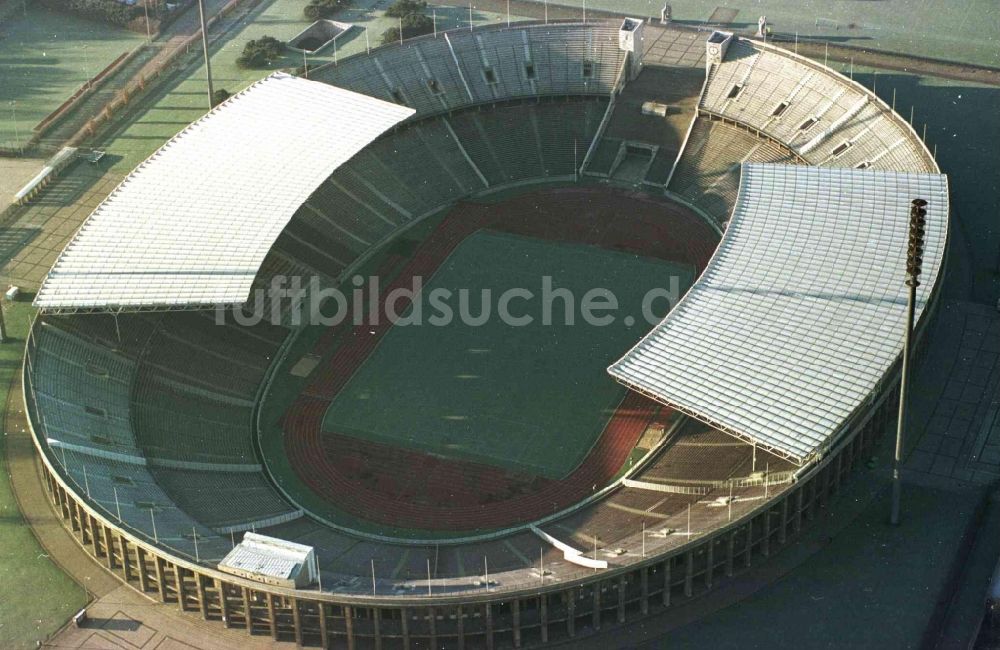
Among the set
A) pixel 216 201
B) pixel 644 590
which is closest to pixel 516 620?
pixel 644 590

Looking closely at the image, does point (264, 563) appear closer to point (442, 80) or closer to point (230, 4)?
point (442, 80)

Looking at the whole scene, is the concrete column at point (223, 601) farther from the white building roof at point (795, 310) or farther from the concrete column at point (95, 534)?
the white building roof at point (795, 310)

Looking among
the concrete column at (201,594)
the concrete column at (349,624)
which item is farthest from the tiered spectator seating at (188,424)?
the concrete column at (349,624)

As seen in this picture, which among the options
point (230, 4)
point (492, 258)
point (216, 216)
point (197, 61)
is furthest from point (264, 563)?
point (230, 4)

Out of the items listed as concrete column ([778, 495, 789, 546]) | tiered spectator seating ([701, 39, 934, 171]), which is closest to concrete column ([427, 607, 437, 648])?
concrete column ([778, 495, 789, 546])

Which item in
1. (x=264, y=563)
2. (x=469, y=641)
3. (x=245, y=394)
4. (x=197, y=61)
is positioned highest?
(x=197, y=61)

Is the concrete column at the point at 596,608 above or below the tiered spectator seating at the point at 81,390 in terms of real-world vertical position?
below
